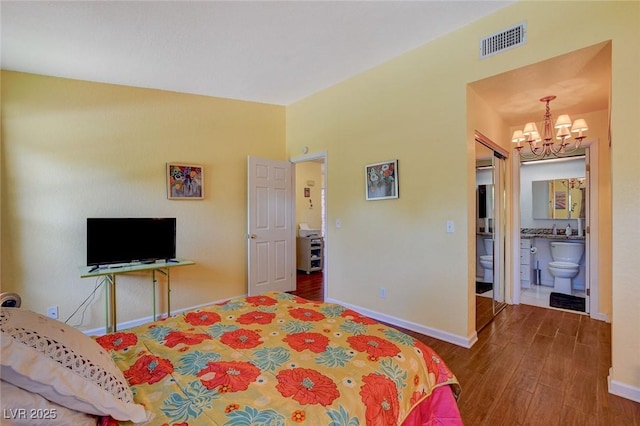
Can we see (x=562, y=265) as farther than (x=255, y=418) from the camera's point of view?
Yes

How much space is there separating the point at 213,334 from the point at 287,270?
9.52ft

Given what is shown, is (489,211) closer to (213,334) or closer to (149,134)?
(213,334)

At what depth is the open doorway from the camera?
5.32m

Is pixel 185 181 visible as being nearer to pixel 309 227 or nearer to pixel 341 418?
pixel 309 227

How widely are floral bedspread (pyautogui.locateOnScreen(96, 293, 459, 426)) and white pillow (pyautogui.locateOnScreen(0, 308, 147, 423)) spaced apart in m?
0.11

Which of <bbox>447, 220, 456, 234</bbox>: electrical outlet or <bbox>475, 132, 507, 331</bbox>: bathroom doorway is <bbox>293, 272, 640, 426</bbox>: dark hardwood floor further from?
<bbox>447, 220, 456, 234</bbox>: electrical outlet

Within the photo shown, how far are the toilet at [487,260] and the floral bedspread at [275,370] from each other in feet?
8.61

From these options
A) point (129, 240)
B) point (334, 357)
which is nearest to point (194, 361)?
point (334, 357)

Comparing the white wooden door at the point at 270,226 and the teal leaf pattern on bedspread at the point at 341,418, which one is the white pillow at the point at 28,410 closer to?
the teal leaf pattern on bedspread at the point at 341,418

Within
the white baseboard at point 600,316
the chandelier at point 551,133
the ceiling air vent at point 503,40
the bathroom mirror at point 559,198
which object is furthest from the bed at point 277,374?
the bathroom mirror at point 559,198

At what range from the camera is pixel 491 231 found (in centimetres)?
364

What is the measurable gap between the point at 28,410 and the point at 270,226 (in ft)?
11.5

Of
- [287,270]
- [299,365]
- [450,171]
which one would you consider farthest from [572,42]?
[287,270]

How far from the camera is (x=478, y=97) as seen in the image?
9.43 feet
